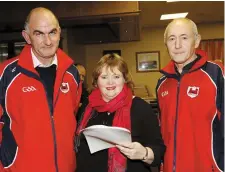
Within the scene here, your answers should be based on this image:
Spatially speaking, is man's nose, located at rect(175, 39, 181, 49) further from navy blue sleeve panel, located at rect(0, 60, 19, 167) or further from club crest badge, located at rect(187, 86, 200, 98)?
navy blue sleeve panel, located at rect(0, 60, 19, 167)

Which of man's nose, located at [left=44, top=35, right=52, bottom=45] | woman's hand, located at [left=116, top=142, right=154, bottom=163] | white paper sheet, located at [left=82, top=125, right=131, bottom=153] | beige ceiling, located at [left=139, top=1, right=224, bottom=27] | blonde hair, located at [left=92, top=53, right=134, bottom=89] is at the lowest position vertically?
woman's hand, located at [left=116, top=142, right=154, bottom=163]

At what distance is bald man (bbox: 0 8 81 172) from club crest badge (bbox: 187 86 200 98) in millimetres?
760

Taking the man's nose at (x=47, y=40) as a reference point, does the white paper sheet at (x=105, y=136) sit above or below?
below

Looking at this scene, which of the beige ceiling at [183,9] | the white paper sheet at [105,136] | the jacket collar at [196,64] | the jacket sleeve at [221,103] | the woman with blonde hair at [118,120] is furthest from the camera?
the beige ceiling at [183,9]

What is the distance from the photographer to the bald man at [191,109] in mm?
1771

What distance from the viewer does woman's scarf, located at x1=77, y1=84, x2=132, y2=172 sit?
163 cm

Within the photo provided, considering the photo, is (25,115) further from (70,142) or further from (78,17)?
(78,17)

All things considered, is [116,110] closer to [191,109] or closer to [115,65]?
[115,65]

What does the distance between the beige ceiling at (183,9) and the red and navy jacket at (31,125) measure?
475 cm

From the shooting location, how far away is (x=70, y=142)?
1.88m

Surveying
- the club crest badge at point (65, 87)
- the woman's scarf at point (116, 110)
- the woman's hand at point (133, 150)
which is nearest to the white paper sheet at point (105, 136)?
A: the woman's hand at point (133, 150)

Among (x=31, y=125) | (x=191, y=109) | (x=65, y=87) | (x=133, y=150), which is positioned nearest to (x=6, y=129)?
(x=31, y=125)

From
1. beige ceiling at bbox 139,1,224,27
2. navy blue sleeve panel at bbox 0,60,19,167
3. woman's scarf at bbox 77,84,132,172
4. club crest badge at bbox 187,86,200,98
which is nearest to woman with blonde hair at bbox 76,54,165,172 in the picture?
woman's scarf at bbox 77,84,132,172

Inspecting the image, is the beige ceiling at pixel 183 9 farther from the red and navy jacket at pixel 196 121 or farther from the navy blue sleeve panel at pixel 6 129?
the navy blue sleeve panel at pixel 6 129
